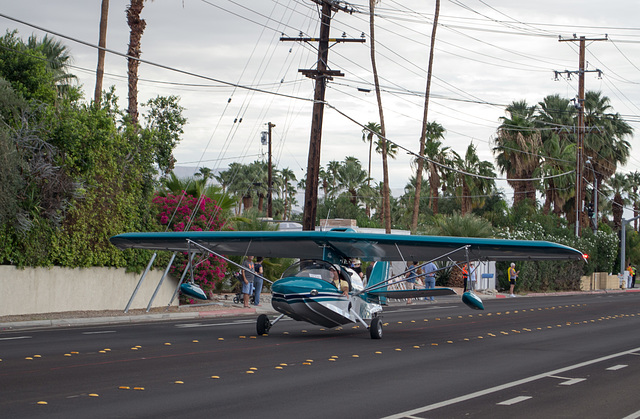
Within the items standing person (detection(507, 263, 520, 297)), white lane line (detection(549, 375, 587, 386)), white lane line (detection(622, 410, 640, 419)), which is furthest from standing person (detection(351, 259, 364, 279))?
white lane line (detection(622, 410, 640, 419))

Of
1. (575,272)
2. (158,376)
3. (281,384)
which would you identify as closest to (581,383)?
(281,384)

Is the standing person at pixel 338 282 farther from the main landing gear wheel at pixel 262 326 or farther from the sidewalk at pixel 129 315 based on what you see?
the sidewalk at pixel 129 315

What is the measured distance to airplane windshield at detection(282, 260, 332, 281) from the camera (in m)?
17.4

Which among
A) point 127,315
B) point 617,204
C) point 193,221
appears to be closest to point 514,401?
point 127,315

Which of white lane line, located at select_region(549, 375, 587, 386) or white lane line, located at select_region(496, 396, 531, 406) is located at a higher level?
white lane line, located at select_region(549, 375, 587, 386)

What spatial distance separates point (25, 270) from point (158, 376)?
12396 millimetres

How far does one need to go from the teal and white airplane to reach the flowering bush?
6.51 metres

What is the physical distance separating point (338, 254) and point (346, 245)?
0.56 metres

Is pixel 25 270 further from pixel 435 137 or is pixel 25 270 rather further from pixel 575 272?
pixel 435 137

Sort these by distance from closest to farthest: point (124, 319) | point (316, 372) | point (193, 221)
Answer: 1. point (316, 372)
2. point (124, 319)
3. point (193, 221)

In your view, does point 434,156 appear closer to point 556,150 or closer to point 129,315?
point 556,150

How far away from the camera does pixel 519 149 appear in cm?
5891

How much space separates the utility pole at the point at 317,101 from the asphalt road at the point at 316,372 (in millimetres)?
7942

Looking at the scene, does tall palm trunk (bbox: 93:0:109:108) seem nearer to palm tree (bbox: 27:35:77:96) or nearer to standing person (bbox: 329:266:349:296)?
palm tree (bbox: 27:35:77:96)
